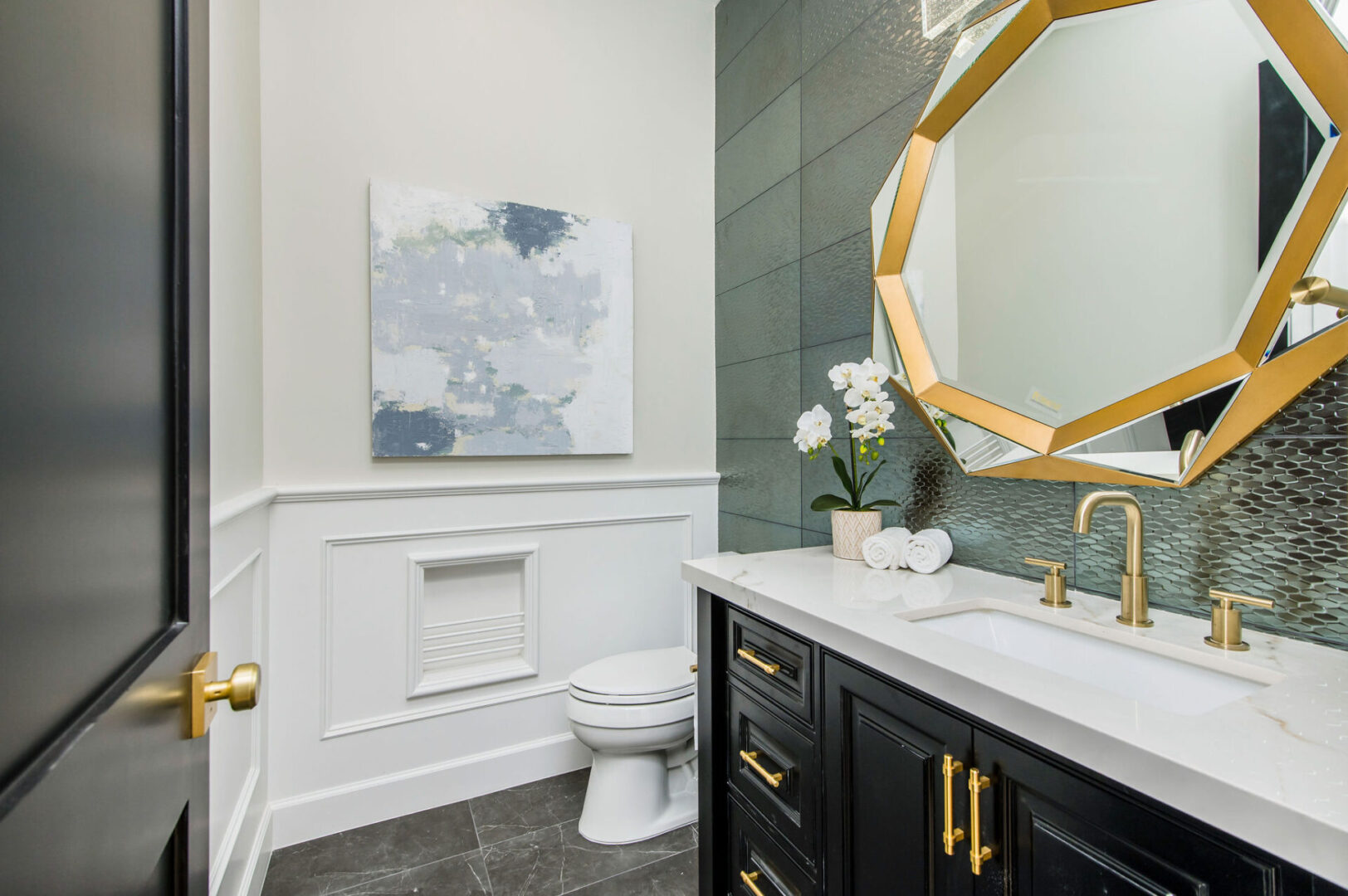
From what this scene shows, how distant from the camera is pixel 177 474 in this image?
0.51 metres

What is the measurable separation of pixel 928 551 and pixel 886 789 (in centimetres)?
58

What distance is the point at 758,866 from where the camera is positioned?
1.26m

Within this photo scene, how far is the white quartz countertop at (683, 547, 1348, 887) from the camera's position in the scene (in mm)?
514

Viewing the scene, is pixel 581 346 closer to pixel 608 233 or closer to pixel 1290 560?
pixel 608 233

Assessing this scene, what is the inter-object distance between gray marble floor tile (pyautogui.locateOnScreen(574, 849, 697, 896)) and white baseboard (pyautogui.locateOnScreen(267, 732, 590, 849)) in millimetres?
565

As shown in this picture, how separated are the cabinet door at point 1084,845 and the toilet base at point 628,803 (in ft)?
3.94

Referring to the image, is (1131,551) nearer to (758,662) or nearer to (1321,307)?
(1321,307)

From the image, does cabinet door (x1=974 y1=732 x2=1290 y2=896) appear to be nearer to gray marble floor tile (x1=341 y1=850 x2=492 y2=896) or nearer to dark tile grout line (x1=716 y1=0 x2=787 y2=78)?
gray marble floor tile (x1=341 y1=850 x2=492 y2=896)

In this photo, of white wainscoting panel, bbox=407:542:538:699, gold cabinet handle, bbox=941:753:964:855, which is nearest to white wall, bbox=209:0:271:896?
white wainscoting panel, bbox=407:542:538:699

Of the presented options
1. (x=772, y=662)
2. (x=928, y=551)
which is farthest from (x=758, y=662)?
(x=928, y=551)

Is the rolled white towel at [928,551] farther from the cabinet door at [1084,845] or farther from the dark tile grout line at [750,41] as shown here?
the dark tile grout line at [750,41]

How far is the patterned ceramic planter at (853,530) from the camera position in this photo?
151 cm

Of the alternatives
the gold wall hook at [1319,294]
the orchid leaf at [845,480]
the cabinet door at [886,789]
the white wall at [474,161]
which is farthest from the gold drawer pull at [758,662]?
the white wall at [474,161]

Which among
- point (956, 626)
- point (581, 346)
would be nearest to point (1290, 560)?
point (956, 626)
